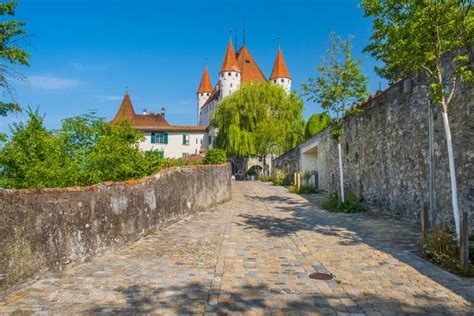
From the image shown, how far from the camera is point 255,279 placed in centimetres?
480

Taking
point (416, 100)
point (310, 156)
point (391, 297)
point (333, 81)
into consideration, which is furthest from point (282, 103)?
point (391, 297)

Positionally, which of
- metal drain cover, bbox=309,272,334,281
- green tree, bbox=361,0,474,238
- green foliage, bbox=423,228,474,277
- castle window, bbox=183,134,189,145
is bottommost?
metal drain cover, bbox=309,272,334,281

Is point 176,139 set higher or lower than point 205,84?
lower

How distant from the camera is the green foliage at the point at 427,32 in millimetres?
5965

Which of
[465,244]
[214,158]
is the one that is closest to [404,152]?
[465,244]

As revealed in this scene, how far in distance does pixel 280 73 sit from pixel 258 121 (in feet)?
86.7

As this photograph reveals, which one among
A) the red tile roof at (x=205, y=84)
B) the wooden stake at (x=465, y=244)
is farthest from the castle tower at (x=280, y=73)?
the wooden stake at (x=465, y=244)

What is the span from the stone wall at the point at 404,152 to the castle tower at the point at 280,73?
46519mm

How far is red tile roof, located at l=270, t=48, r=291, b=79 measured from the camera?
60.6 metres

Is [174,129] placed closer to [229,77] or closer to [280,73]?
[229,77]

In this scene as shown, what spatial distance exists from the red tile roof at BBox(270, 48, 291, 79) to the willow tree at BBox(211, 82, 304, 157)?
23169 millimetres

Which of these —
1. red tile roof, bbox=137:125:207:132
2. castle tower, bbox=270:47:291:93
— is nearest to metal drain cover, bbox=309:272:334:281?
red tile roof, bbox=137:125:207:132

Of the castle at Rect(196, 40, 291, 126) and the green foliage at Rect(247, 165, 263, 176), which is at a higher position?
the castle at Rect(196, 40, 291, 126)

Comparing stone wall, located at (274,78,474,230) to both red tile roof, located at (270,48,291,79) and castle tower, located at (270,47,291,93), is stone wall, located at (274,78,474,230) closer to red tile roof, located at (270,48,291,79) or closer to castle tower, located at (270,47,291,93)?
castle tower, located at (270,47,291,93)
